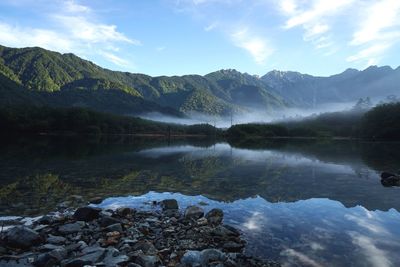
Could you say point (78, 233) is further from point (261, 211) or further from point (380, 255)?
point (380, 255)

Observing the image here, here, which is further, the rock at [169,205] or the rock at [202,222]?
the rock at [169,205]

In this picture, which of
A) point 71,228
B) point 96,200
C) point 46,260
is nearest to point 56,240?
point 71,228

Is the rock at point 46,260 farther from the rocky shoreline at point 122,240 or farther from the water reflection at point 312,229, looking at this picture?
the water reflection at point 312,229

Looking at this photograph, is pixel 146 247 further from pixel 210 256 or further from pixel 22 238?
pixel 22 238

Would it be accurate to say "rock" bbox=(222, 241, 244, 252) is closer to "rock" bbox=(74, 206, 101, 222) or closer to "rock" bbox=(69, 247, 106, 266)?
"rock" bbox=(69, 247, 106, 266)

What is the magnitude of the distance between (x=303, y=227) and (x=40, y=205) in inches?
536

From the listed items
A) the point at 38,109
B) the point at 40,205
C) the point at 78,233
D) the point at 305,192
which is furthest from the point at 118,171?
the point at 38,109

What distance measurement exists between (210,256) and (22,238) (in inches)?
255

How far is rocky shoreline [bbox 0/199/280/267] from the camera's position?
10.2 m

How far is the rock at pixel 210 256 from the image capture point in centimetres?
1038

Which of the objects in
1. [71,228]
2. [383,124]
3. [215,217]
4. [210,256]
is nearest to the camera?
[210,256]

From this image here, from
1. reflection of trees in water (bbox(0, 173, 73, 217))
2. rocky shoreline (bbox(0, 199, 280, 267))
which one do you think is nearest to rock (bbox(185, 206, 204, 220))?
rocky shoreline (bbox(0, 199, 280, 267))

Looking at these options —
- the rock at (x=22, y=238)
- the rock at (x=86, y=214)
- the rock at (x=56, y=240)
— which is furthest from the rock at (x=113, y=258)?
the rock at (x=86, y=214)

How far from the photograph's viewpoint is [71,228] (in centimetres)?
1306
